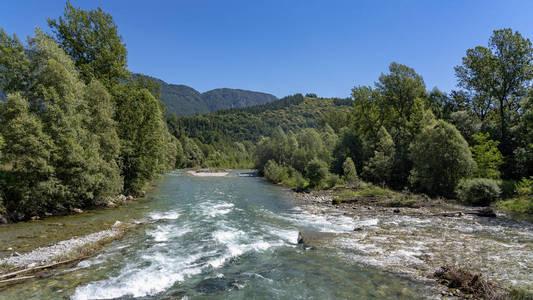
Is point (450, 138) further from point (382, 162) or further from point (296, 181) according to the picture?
point (296, 181)

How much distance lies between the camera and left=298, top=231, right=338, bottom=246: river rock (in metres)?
15.6

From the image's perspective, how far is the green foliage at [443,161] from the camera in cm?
3112

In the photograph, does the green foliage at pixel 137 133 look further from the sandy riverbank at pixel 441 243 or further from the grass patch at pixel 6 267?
the sandy riverbank at pixel 441 243

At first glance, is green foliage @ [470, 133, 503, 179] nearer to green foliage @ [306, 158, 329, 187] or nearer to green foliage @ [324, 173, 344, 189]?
green foliage @ [324, 173, 344, 189]

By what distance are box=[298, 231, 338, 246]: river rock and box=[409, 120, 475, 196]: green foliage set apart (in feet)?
71.8

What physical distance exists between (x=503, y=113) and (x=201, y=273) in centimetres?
4849

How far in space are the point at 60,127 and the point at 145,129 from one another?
12.9 m

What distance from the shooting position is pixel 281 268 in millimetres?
11922

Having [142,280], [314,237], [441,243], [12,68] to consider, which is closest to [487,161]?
[441,243]

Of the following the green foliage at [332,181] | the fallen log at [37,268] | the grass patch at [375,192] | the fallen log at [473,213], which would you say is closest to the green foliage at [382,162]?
the green foliage at [332,181]

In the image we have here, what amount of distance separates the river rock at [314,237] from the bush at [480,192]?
60.3 feet

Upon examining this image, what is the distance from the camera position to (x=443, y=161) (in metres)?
32.1

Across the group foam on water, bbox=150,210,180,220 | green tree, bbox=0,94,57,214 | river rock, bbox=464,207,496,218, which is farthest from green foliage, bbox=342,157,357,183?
green tree, bbox=0,94,57,214

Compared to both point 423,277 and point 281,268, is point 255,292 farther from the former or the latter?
point 423,277
